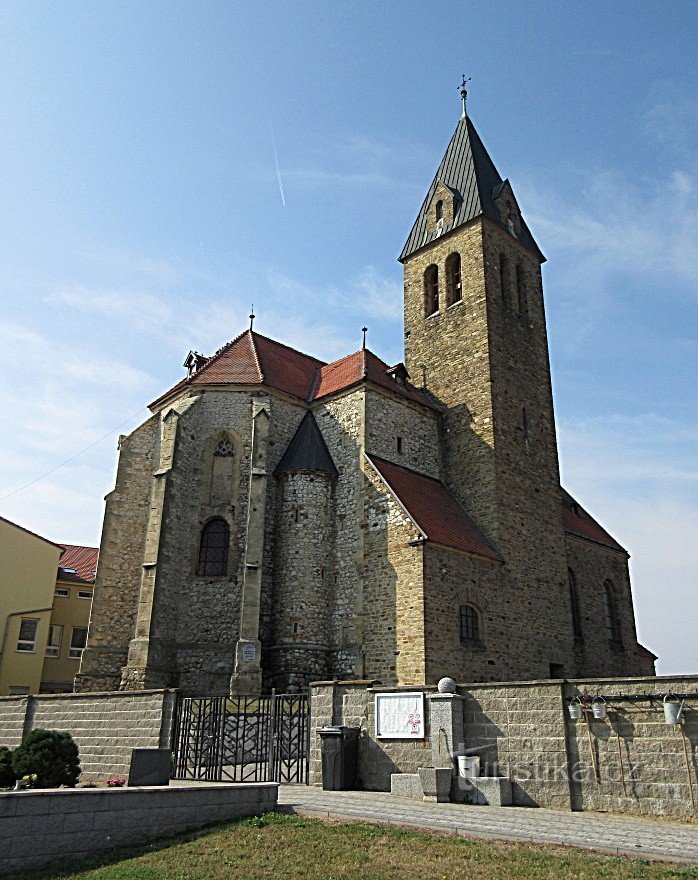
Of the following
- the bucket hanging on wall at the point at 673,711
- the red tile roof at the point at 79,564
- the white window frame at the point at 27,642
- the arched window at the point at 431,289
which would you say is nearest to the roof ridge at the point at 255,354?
the arched window at the point at 431,289

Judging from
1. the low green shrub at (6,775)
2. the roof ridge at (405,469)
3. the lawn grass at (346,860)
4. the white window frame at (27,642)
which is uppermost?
the roof ridge at (405,469)

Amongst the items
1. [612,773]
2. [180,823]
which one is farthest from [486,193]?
[180,823]

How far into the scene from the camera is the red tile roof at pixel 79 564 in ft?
106

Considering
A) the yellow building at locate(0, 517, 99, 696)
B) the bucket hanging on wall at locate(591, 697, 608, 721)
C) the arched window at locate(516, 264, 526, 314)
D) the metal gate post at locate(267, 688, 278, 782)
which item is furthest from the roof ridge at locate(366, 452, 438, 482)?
the yellow building at locate(0, 517, 99, 696)

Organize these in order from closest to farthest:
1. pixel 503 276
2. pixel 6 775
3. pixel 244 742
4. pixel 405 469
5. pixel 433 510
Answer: pixel 6 775, pixel 244 742, pixel 433 510, pixel 405 469, pixel 503 276

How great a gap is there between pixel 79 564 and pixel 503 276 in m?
22.9

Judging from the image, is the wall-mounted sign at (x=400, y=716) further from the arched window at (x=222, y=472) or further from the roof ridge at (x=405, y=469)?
the arched window at (x=222, y=472)

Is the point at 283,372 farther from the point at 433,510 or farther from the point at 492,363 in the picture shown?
the point at 433,510

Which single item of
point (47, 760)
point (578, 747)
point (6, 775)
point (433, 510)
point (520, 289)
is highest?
point (520, 289)

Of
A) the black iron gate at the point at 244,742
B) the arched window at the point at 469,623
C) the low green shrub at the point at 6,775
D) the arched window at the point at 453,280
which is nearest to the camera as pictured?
the low green shrub at the point at 6,775

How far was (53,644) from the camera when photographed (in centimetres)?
3055

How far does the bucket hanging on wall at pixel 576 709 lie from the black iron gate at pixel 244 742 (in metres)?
5.09

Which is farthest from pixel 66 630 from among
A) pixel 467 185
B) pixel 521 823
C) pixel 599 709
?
pixel 521 823

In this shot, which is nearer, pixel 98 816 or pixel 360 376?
pixel 98 816
